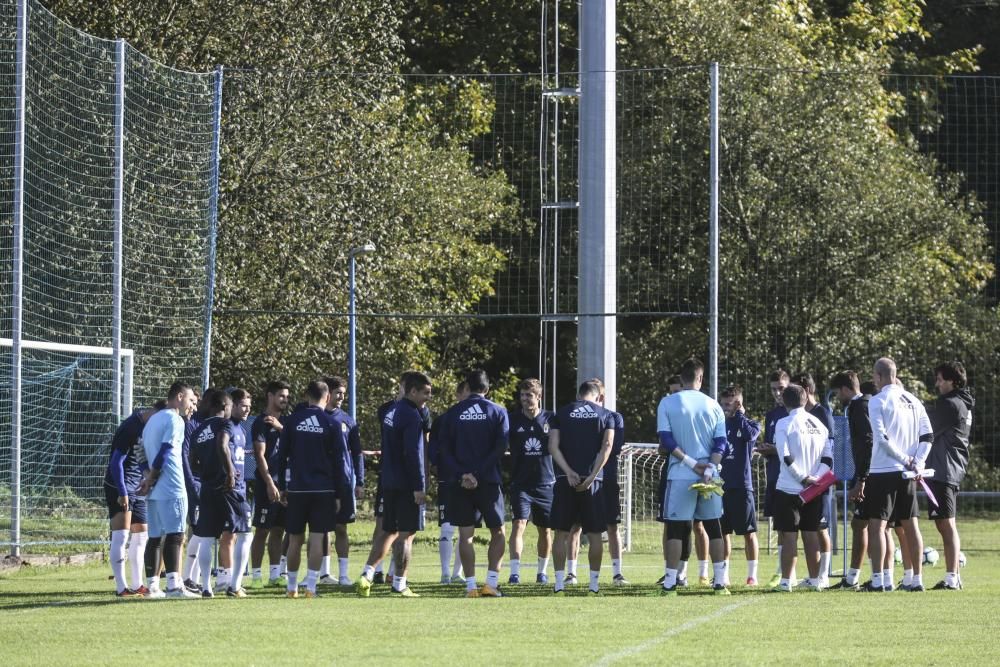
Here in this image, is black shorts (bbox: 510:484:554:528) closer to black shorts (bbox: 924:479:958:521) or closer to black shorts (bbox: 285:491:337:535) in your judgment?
black shorts (bbox: 285:491:337:535)

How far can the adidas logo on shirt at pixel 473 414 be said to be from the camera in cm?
1409

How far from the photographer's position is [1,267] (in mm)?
21219

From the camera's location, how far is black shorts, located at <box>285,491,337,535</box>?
13914 mm

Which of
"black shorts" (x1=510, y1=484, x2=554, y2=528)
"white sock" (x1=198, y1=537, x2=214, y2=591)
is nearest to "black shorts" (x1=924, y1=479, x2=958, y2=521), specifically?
"white sock" (x1=198, y1=537, x2=214, y2=591)

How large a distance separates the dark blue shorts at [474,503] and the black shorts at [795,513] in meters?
2.49

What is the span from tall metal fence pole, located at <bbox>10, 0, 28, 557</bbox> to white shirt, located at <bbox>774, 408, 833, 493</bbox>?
A: 27.5ft

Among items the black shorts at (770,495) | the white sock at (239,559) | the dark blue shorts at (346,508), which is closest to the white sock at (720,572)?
the black shorts at (770,495)

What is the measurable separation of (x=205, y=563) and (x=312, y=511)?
1162mm

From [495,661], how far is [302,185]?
18.4 m

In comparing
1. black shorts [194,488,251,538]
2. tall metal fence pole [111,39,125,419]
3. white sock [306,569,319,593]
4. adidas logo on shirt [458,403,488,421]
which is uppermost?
tall metal fence pole [111,39,125,419]

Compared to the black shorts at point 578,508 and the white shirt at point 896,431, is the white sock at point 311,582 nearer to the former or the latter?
the black shorts at point 578,508

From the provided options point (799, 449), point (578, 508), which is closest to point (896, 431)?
point (799, 449)

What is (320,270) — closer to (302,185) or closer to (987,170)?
(302,185)

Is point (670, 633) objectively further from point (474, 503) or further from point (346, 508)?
point (346, 508)
